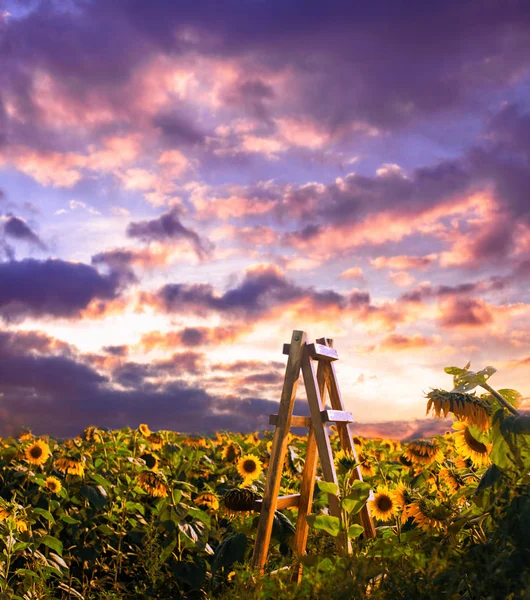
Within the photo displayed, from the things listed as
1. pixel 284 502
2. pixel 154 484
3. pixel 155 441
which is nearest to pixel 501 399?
pixel 284 502

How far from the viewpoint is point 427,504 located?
4422 millimetres

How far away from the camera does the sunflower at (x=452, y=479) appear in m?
5.16

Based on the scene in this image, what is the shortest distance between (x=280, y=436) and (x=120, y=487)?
1.77m

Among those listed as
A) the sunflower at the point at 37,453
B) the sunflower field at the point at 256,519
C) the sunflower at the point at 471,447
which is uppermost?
the sunflower at the point at 37,453

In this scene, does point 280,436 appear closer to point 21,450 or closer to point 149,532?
point 149,532

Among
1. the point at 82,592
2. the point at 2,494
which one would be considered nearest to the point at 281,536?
the point at 82,592

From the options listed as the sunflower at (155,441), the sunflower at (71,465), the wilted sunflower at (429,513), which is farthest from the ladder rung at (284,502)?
the sunflower at (155,441)

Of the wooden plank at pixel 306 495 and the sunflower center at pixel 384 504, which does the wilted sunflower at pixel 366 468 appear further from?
the sunflower center at pixel 384 504

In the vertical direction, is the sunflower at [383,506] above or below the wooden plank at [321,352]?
below

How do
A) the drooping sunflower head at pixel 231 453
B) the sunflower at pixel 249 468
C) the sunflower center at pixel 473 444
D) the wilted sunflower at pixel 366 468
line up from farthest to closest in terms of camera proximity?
1. the drooping sunflower head at pixel 231 453
2. the wilted sunflower at pixel 366 468
3. the sunflower at pixel 249 468
4. the sunflower center at pixel 473 444

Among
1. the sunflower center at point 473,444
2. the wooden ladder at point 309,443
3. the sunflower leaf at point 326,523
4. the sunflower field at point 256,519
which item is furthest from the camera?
the wooden ladder at point 309,443

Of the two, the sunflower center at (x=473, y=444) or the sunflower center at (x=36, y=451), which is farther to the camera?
the sunflower center at (x=36, y=451)

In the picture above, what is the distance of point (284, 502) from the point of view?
5.85 metres

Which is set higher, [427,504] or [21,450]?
[21,450]
